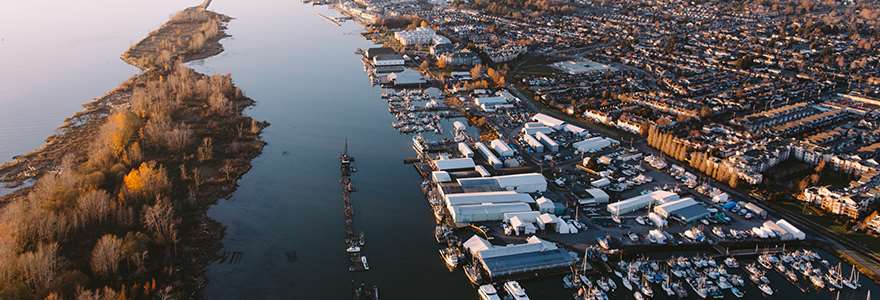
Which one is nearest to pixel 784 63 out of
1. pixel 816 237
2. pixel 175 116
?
pixel 816 237

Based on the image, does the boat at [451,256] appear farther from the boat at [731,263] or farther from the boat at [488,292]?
the boat at [731,263]

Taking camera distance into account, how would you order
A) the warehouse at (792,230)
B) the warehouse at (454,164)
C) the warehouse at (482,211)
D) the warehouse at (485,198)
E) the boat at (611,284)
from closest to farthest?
1. the boat at (611,284)
2. the warehouse at (792,230)
3. the warehouse at (482,211)
4. the warehouse at (485,198)
5. the warehouse at (454,164)

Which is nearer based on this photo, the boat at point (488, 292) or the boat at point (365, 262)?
the boat at point (488, 292)

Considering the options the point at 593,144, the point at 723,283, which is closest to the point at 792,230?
the point at 723,283

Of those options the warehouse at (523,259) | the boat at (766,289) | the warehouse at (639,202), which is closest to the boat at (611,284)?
the warehouse at (523,259)

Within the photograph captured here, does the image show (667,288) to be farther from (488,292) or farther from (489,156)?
(489,156)

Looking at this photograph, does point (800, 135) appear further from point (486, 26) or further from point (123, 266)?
point (486, 26)

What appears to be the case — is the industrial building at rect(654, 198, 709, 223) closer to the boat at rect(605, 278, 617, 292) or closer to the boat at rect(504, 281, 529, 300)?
the boat at rect(605, 278, 617, 292)
